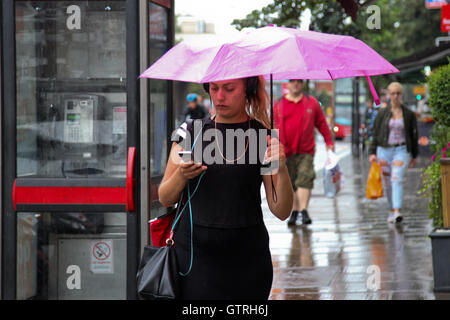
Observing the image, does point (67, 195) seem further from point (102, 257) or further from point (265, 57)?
point (265, 57)

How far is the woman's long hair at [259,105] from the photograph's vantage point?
3887 mm

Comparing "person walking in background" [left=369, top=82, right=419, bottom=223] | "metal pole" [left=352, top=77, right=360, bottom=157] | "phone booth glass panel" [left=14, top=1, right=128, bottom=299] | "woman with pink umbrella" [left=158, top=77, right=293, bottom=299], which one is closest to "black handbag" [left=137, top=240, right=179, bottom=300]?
"woman with pink umbrella" [left=158, top=77, right=293, bottom=299]

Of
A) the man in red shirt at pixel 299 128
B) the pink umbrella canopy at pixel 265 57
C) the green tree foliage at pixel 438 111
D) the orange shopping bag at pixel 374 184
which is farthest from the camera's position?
the orange shopping bag at pixel 374 184

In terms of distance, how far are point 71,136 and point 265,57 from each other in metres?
2.72

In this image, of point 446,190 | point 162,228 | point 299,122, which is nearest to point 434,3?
point 299,122

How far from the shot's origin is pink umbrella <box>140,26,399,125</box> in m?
3.53

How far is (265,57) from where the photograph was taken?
11.7ft

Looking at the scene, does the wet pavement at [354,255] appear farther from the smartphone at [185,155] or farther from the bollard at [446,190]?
the smartphone at [185,155]

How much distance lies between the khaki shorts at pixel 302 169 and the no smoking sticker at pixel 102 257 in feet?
16.5

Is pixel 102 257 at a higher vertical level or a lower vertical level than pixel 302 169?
lower

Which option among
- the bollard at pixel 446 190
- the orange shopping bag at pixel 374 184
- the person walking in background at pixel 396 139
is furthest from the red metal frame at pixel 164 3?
the orange shopping bag at pixel 374 184

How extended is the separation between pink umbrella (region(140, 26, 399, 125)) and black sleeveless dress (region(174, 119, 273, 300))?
0.31 meters
